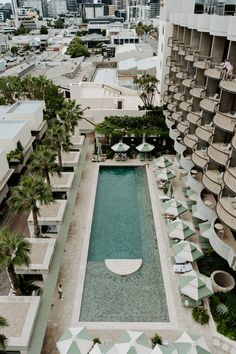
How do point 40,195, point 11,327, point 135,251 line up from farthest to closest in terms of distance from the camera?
point 135,251 → point 40,195 → point 11,327

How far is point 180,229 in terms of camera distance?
28.9 metres

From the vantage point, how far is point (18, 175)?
38062mm

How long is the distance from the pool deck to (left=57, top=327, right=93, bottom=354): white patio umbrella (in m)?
1.59

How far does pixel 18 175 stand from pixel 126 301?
2188cm

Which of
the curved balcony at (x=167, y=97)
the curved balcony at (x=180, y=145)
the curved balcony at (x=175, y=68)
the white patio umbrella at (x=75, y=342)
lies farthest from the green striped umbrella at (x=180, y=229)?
the curved balcony at (x=167, y=97)

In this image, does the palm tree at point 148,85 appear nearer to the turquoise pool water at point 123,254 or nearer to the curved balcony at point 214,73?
the turquoise pool water at point 123,254

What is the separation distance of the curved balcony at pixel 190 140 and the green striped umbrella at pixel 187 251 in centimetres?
1206

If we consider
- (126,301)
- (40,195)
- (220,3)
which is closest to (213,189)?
(126,301)

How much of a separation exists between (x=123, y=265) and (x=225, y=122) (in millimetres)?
15271

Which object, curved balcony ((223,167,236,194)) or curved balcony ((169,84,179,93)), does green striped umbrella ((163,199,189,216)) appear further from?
curved balcony ((169,84,179,93))

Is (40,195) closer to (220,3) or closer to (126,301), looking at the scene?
(126,301)

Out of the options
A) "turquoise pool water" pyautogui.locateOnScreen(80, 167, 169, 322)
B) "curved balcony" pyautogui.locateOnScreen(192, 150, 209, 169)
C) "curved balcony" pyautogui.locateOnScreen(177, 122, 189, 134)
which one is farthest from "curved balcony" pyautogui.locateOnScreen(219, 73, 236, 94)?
"turquoise pool water" pyautogui.locateOnScreen(80, 167, 169, 322)

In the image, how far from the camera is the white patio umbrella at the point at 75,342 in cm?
1900

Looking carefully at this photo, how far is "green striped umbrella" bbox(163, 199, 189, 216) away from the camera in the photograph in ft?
104
